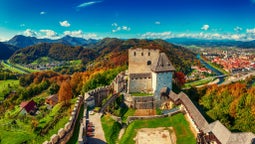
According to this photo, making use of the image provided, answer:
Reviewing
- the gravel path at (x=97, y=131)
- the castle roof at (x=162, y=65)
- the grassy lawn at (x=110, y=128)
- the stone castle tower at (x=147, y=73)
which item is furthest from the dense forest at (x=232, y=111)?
the gravel path at (x=97, y=131)

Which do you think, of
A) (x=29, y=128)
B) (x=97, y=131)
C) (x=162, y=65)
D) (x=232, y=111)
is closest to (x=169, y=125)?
(x=97, y=131)

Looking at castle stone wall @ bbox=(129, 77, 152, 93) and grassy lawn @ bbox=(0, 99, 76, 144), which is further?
castle stone wall @ bbox=(129, 77, 152, 93)

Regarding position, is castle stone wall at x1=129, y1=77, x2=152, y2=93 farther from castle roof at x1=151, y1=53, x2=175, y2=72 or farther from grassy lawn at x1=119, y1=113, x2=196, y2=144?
grassy lawn at x1=119, y1=113, x2=196, y2=144

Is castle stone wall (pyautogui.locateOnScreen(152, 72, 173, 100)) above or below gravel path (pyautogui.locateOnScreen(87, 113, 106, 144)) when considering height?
above

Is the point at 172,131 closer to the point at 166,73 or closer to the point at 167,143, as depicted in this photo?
the point at 167,143

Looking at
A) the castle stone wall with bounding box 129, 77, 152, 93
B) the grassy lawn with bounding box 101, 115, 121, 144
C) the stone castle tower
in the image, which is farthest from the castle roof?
the grassy lawn with bounding box 101, 115, 121, 144

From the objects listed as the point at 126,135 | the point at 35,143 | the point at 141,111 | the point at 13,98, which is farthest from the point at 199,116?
the point at 13,98
